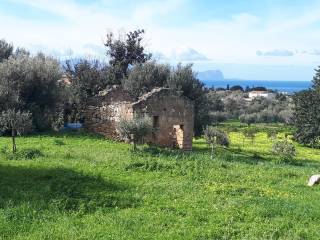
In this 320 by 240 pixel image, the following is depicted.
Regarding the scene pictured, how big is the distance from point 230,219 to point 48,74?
23385 millimetres

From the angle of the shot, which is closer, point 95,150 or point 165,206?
point 165,206

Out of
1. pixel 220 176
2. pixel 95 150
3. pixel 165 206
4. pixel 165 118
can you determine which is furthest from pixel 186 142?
pixel 165 206

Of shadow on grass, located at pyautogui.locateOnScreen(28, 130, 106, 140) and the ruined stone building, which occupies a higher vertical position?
the ruined stone building

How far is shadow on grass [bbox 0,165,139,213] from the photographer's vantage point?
45.2 ft

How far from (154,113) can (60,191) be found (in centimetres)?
1523

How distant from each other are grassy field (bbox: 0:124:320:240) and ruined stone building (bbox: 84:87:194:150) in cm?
750

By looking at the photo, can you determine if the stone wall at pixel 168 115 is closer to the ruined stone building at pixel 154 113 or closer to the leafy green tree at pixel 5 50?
the ruined stone building at pixel 154 113

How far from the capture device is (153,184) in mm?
16891

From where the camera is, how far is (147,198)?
590 inches

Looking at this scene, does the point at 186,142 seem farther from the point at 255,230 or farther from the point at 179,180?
the point at 255,230

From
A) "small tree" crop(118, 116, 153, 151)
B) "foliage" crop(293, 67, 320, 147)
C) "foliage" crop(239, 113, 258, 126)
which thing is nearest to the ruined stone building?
"small tree" crop(118, 116, 153, 151)

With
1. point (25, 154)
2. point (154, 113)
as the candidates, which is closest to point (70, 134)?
point (154, 113)

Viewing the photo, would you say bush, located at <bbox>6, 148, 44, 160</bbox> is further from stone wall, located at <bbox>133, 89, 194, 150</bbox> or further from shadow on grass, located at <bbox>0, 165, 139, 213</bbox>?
stone wall, located at <bbox>133, 89, 194, 150</bbox>

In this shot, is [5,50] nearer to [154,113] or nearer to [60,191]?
[154,113]
